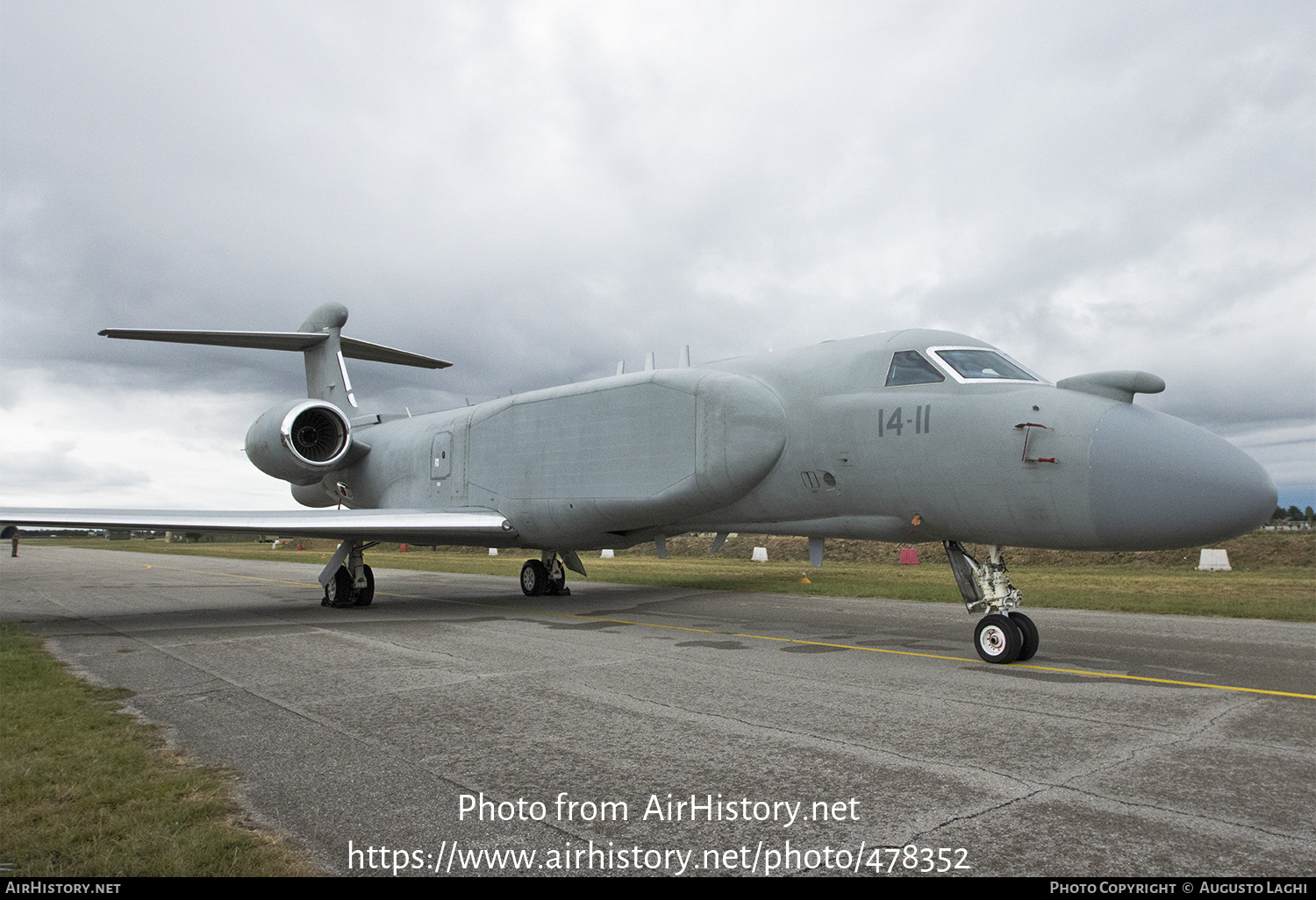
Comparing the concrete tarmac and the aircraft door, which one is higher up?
the aircraft door

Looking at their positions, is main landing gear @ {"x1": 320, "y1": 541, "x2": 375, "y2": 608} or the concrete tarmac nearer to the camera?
the concrete tarmac

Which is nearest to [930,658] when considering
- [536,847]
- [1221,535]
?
[1221,535]

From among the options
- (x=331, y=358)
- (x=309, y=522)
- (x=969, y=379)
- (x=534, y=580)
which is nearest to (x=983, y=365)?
(x=969, y=379)

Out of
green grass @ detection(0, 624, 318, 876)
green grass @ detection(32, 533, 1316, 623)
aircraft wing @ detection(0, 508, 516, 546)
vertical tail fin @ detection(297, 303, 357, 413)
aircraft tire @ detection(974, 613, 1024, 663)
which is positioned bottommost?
green grass @ detection(32, 533, 1316, 623)

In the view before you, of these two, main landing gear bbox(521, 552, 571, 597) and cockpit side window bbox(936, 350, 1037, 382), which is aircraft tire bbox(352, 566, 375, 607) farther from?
cockpit side window bbox(936, 350, 1037, 382)

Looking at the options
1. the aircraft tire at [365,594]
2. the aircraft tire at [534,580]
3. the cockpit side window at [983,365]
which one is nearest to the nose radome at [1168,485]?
the cockpit side window at [983,365]

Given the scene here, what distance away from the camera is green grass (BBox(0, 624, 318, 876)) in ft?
10.1

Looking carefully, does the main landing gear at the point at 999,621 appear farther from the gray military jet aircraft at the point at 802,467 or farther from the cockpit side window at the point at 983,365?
the cockpit side window at the point at 983,365

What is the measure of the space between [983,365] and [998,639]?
2867 mm

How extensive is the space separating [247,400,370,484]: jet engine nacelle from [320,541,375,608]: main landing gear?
2.51 meters

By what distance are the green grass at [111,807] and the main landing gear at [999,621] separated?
656 centimetres

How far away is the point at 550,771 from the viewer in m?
4.26

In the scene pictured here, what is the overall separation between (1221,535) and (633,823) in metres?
6.04

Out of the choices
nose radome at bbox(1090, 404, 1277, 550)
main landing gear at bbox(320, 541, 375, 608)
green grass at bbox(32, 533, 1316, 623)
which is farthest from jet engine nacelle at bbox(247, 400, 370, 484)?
nose radome at bbox(1090, 404, 1277, 550)
